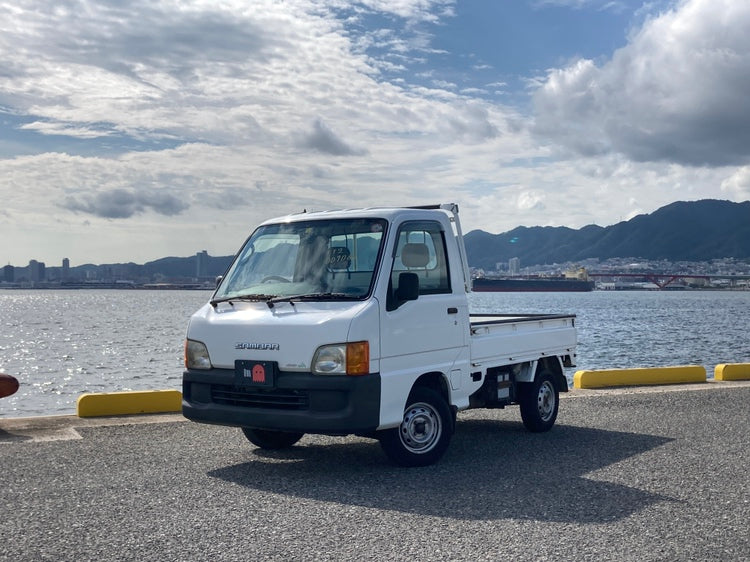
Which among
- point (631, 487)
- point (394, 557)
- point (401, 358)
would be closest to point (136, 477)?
point (401, 358)

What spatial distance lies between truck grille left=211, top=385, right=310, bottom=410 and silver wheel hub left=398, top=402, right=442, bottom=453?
995 millimetres

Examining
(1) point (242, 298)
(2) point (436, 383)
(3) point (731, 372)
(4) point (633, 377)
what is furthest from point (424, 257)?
(3) point (731, 372)

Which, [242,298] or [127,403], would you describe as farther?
[127,403]

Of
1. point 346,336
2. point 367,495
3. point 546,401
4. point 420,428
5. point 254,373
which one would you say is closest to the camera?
point 367,495

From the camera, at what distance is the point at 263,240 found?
28.0ft

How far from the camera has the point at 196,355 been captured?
795 centimetres

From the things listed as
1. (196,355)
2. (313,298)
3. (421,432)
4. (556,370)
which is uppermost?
(313,298)

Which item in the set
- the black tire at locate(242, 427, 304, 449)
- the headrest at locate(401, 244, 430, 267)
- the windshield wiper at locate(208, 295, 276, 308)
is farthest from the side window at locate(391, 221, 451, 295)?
the black tire at locate(242, 427, 304, 449)

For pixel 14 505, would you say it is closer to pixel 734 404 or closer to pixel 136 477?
pixel 136 477

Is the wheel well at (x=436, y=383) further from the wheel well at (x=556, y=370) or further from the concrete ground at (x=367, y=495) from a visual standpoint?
the wheel well at (x=556, y=370)

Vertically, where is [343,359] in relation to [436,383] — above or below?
above

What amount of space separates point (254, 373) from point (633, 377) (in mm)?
9354

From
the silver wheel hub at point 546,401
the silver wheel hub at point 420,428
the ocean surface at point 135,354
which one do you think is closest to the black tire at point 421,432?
the silver wheel hub at point 420,428

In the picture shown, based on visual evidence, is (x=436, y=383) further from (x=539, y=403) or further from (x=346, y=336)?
(x=539, y=403)
